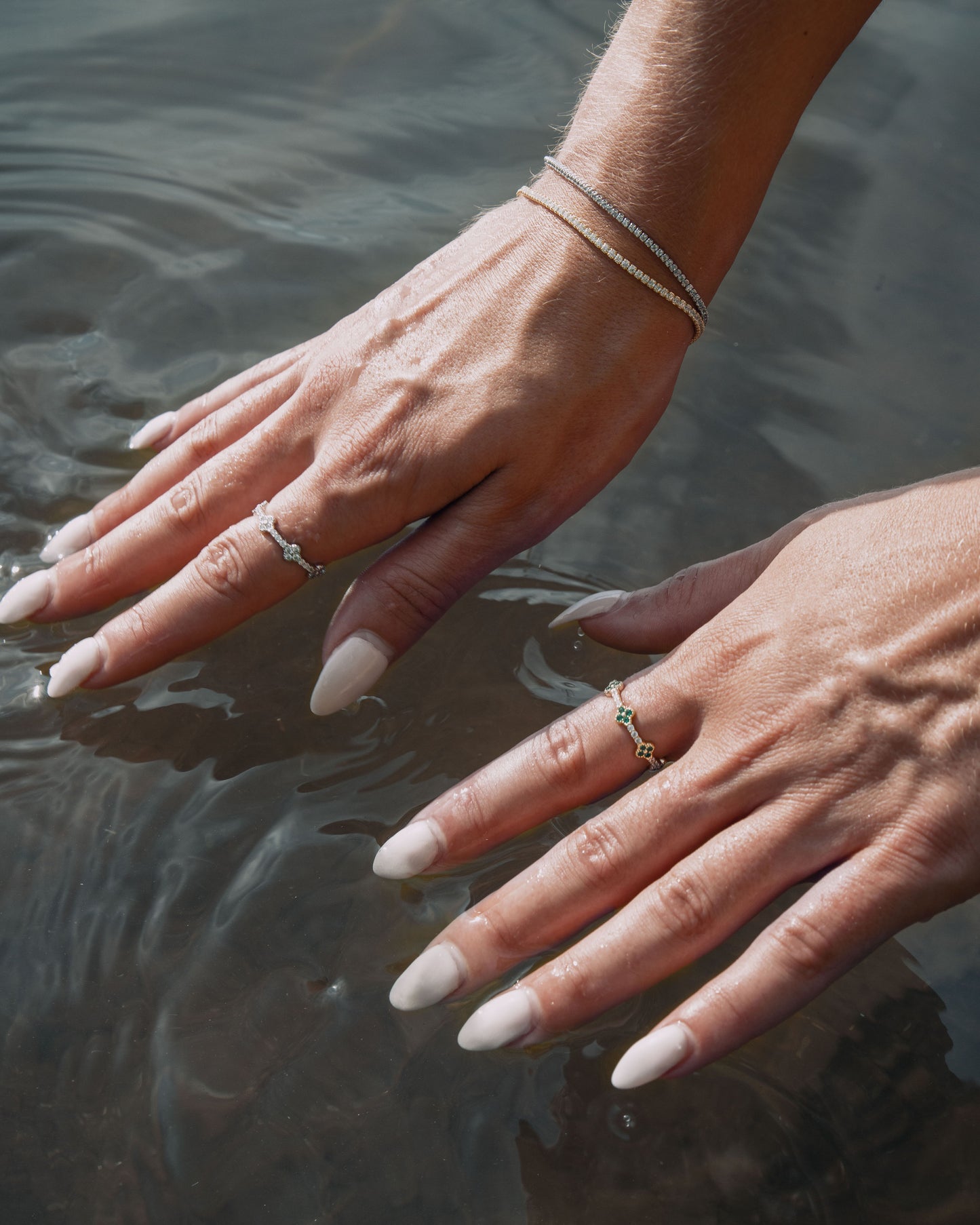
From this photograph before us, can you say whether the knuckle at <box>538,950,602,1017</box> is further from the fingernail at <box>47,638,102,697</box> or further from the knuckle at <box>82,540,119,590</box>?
the knuckle at <box>82,540,119,590</box>

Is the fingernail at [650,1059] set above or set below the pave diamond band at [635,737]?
below

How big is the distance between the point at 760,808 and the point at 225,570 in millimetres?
889

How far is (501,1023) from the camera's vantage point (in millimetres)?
1278

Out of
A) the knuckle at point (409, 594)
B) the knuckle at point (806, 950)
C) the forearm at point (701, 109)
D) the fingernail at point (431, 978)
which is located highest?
the forearm at point (701, 109)

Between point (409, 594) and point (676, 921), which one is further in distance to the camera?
point (409, 594)

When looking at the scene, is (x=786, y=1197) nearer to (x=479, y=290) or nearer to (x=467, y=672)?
(x=467, y=672)

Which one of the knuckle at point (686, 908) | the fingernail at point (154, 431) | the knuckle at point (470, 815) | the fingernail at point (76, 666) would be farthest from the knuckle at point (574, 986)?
the fingernail at point (154, 431)

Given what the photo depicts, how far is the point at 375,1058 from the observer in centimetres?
138

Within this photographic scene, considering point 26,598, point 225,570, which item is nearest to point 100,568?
point 26,598

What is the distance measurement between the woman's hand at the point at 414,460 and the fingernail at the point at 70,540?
0.30ft

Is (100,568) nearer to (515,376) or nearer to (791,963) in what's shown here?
(515,376)

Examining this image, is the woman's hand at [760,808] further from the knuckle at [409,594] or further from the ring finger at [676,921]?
the knuckle at [409,594]

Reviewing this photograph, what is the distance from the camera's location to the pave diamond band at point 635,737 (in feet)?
4.78

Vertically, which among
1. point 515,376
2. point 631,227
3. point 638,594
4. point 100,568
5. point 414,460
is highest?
point 631,227
